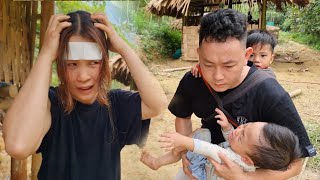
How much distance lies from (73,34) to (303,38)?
153 centimetres

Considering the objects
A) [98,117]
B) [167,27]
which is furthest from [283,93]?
[167,27]

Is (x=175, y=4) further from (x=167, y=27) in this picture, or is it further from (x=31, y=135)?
(x=31, y=135)

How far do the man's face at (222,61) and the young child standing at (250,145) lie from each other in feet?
0.39

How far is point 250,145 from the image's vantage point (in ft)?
3.75

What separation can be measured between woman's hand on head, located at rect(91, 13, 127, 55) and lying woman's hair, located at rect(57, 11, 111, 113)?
0.05 ft

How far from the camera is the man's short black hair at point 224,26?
108 centimetres

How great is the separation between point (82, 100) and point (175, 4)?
1.87 metres

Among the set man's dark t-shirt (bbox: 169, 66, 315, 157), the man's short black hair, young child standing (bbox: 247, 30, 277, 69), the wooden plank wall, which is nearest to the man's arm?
man's dark t-shirt (bbox: 169, 66, 315, 157)

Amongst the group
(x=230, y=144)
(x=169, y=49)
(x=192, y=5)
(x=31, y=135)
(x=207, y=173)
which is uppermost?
(x=192, y=5)

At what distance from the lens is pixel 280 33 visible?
2096 millimetres

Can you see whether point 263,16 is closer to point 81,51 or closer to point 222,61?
point 222,61

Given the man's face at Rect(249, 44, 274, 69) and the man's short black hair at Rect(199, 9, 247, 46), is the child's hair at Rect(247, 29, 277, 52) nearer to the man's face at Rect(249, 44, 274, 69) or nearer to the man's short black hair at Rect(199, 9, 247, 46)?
the man's face at Rect(249, 44, 274, 69)

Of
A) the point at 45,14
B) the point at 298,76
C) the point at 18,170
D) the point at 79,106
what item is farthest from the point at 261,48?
the point at 18,170

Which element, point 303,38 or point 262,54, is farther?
point 303,38
